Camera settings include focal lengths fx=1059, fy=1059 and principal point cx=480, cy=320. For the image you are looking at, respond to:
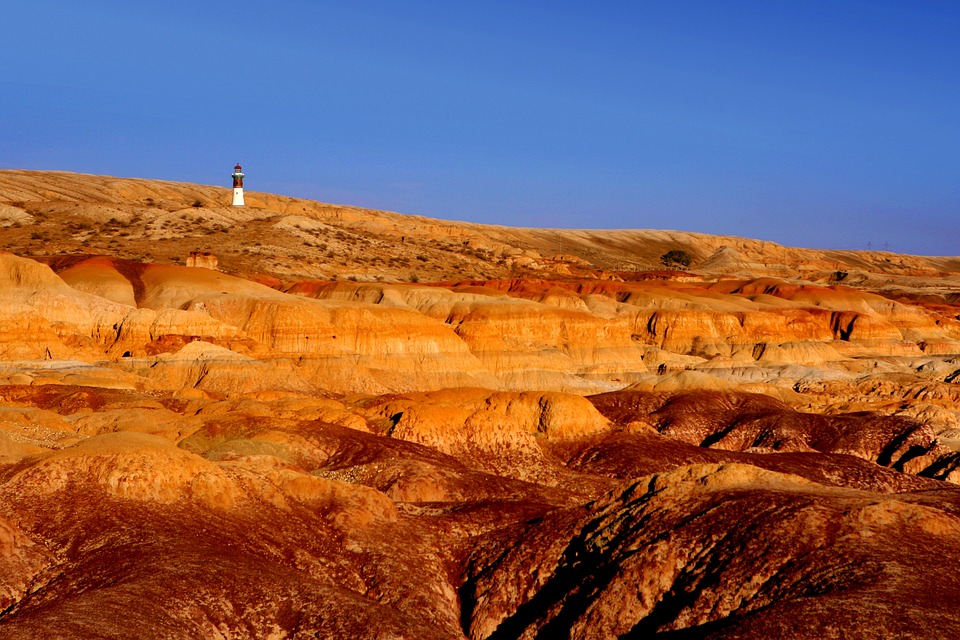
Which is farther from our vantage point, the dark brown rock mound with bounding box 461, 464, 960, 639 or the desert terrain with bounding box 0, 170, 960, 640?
the desert terrain with bounding box 0, 170, 960, 640

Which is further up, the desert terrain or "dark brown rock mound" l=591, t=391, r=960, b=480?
the desert terrain

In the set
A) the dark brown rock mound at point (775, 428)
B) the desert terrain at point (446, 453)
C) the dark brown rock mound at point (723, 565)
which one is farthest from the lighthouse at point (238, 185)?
the dark brown rock mound at point (723, 565)

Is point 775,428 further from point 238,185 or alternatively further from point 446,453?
point 238,185

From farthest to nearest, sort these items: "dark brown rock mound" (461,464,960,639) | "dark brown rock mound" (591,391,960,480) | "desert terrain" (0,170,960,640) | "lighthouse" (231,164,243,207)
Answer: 1. "lighthouse" (231,164,243,207)
2. "dark brown rock mound" (591,391,960,480)
3. "desert terrain" (0,170,960,640)
4. "dark brown rock mound" (461,464,960,639)

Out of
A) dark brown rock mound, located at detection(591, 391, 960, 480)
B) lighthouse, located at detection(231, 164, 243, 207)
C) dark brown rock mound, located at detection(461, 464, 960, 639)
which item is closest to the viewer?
dark brown rock mound, located at detection(461, 464, 960, 639)

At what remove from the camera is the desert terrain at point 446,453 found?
92.8 feet

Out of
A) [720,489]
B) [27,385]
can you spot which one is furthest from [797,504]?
[27,385]

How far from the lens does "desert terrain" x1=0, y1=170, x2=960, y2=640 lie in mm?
28281

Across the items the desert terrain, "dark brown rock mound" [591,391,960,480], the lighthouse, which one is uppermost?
the lighthouse

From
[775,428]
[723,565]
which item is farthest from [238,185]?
[723,565]

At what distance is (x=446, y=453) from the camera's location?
5941 centimetres

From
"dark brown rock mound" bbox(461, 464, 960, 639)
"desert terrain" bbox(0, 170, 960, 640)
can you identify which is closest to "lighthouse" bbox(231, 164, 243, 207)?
"desert terrain" bbox(0, 170, 960, 640)

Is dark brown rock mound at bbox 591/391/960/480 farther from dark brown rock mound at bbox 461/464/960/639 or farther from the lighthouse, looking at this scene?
the lighthouse

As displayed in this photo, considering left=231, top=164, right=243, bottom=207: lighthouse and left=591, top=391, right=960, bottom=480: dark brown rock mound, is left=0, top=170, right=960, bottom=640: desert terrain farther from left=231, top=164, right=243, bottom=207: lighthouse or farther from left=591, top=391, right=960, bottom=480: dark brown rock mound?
left=231, top=164, right=243, bottom=207: lighthouse
